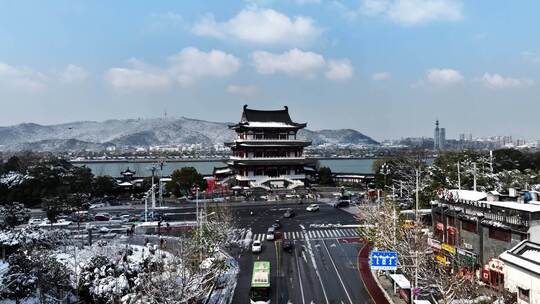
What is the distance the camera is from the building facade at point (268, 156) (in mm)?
76500

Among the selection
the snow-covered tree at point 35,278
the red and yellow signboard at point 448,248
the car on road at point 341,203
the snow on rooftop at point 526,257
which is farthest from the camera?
the car on road at point 341,203

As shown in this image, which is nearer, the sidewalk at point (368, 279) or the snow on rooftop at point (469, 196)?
the sidewalk at point (368, 279)

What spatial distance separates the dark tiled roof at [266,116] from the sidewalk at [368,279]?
48.0 meters

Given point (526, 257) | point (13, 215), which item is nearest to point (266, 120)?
point (13, 215)

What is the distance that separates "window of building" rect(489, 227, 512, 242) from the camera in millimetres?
24619

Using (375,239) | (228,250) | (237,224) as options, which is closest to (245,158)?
(237,224)

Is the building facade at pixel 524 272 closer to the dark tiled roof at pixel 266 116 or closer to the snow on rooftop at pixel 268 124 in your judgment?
the snow on rooftop at pixel 268 124

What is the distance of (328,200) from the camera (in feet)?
227

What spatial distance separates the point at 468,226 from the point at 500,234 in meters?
3.08

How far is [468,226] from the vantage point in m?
28.3

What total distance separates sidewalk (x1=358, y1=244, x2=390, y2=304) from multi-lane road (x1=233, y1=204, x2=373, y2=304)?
351 mm

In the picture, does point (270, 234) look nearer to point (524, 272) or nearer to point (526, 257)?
point (526, 257)

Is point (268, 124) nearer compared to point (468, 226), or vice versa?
point (468, 226)

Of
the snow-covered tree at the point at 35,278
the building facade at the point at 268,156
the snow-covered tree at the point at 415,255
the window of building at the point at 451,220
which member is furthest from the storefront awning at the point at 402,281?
the building facade at the point at 268,156
